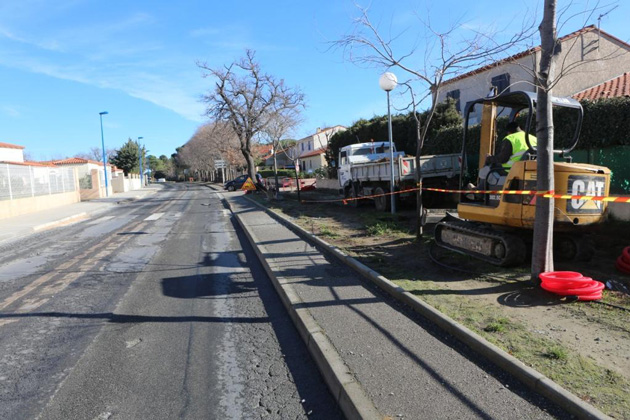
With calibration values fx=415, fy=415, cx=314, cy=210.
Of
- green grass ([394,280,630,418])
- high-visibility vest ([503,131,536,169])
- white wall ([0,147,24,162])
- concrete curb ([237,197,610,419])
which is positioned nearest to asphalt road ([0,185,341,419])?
concrete curb ([237,197,610,419])

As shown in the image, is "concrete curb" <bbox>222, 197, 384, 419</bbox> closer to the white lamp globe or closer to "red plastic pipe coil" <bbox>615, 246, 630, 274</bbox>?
"red plastic pipe coil" <bbox>615, 246, 630, 274</bbox>

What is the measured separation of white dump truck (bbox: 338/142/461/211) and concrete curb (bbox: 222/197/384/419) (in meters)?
8.57

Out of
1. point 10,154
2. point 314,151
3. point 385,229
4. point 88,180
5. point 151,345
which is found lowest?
point 151,345

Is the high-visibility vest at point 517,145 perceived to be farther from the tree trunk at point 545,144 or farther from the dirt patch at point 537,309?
the dirt patch at point 537,309

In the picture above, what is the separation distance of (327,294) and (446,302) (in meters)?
1.56

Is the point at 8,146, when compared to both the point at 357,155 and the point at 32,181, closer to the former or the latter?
the point at 32,181

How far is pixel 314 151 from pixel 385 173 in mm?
45413

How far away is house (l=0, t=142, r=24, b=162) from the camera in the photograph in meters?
36.1

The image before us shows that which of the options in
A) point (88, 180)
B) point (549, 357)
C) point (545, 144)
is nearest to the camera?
point (549, 357)

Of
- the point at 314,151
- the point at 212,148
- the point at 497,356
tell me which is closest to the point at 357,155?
the point at 497,356

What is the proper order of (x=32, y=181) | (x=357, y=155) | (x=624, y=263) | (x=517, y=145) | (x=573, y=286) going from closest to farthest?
(x=573, y=286) < (x=624, y=263) < (x=517, y=145) < (x=357, y=155) < (x=32, y=181)

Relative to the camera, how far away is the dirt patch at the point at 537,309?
3.23 m

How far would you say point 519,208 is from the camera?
5.72 metres

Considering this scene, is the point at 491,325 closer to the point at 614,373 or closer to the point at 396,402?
the point at 614,373
